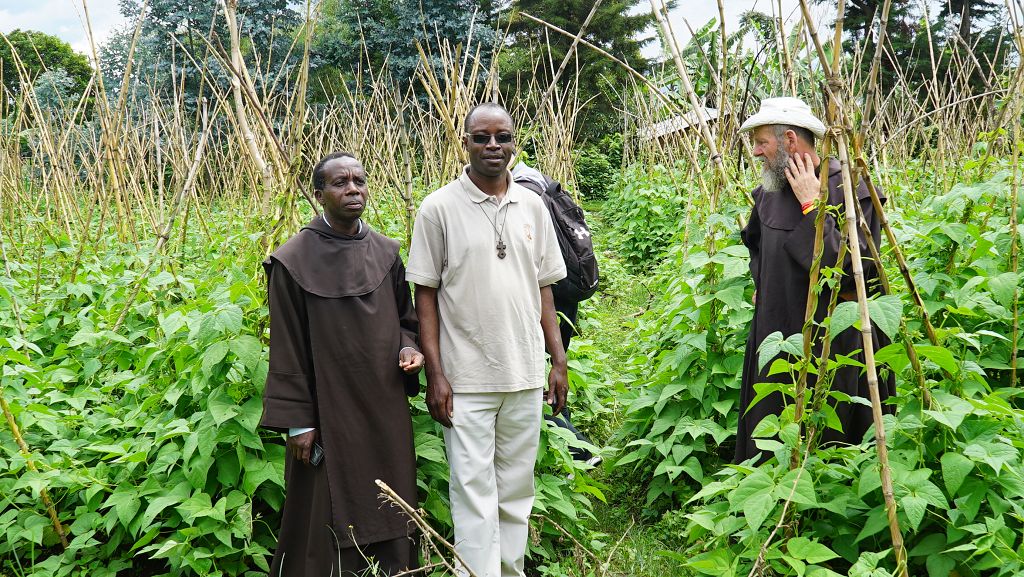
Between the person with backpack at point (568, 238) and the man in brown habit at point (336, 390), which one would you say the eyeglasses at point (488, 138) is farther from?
the person with backpack at point (568, 238)

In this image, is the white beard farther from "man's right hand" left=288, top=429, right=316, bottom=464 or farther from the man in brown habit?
"man's right hand" left=288, top=429, right=316, bottom=464

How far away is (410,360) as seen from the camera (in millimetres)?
2586

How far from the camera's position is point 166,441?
292 cm

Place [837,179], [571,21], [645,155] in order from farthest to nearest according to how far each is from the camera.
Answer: [571,21] → [645,155] → [837,179]

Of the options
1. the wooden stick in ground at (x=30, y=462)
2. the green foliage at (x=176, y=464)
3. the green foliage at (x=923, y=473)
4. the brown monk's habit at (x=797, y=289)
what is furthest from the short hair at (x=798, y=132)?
the wooden stick in ground at (x=30, y=462)

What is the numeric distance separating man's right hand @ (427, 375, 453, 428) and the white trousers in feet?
0.09

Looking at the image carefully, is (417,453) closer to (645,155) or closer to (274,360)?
(274,360)

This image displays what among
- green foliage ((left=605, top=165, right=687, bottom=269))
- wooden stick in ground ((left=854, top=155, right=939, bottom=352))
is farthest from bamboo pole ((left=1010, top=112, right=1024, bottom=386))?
green foliage ((left=605, top=165, right=687, bottom=269))

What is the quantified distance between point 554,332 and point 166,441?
4.84ft

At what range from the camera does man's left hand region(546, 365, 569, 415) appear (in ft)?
9.21

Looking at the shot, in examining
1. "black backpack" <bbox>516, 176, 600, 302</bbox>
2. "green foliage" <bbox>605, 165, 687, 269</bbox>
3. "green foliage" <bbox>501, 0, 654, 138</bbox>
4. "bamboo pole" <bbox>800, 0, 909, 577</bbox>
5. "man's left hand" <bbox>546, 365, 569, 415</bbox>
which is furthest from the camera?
"green foliage" <bbox>501, 0, 654, 138</bbox>

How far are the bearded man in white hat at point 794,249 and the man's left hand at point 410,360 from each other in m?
1.13

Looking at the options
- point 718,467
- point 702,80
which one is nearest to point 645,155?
point 702,80

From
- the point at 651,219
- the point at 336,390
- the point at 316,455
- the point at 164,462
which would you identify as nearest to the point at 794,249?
the point at 336,390
